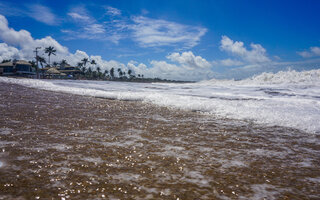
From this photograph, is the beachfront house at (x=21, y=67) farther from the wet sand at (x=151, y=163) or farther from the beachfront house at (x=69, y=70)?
the wet sand at (x=151, y=163)

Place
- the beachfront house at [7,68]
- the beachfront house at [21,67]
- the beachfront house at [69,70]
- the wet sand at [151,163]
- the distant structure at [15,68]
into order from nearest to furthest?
the wet sand at [151,163], the beachfront house at [7,68], the distant structure at [15,68], the beachfront house at [21,67], the beachfront house at [69,70]

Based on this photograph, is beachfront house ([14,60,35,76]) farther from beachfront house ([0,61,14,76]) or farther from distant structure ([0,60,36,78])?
beachfront house ([0,61,14,76])

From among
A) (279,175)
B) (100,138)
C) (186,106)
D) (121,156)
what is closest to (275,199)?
(279,175)

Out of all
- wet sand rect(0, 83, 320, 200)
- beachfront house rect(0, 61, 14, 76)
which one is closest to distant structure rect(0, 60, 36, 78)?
beachfront house rect(0, 61, 14, 76)

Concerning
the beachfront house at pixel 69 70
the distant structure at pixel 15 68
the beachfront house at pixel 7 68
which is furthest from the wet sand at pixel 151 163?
the beachfront house at pixel 69 70

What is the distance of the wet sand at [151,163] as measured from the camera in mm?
1771

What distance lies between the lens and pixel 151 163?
7.82 feet

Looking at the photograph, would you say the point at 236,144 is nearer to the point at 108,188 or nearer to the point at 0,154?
the point at 108,188

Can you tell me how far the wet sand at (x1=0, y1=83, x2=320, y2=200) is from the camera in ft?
5.81

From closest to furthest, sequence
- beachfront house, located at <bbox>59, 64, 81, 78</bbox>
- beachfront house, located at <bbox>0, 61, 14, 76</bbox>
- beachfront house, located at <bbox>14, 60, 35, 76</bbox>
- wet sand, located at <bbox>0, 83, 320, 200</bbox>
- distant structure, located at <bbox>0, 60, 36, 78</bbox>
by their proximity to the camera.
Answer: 1. wet sand, located at <bbox>0, 83, 320, 200</bbox>
2. beachfront house, located at <bbox>0, 61, 14, 76</bbox>
3. distant structure, located at <bbox>0, 60, 36, 78</bbox>
4. beachfront house, located at <bbox>14, 60, 35, 76</bbox>
5. beachfront house, located at <bbox>59, 64, 81, 78</bbox>

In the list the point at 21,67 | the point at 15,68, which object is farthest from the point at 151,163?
the point at 15,68

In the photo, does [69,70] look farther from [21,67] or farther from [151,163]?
[151,163]

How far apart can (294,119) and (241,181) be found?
424cm

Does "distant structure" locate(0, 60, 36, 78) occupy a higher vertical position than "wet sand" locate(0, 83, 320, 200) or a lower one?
higher
